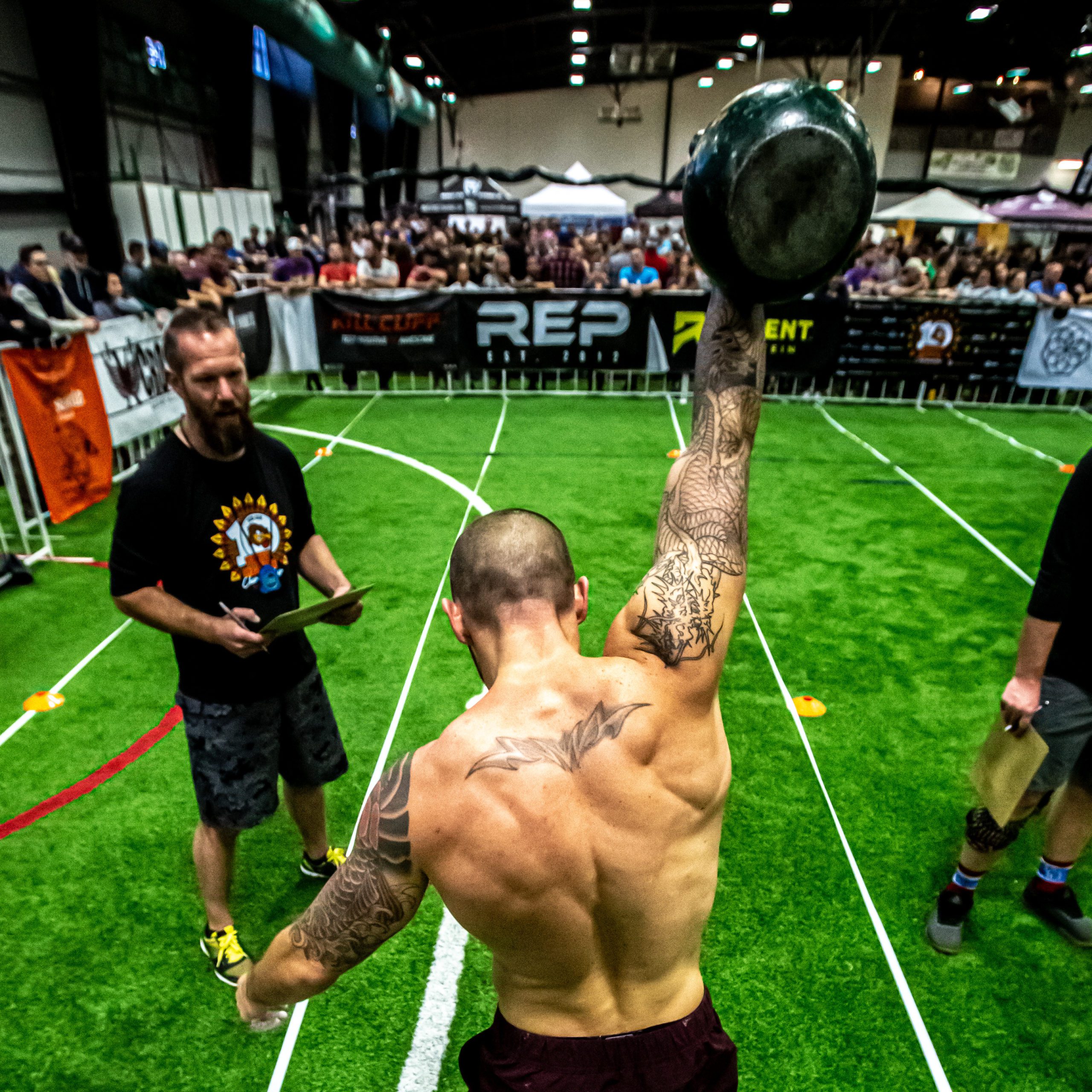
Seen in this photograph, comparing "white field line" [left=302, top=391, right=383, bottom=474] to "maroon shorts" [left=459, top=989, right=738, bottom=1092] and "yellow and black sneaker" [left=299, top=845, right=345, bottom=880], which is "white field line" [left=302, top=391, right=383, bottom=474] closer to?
"yellow and black sneaker" [left=299, top=845, right=345, bottom=880]

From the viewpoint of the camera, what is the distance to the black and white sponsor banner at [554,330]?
1103 cm

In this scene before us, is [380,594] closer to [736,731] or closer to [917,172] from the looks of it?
A: [736,731]

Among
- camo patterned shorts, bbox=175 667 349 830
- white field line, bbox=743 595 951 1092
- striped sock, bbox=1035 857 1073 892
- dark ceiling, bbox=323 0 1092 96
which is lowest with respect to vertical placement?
white field line, bbox=743 595 951 1092

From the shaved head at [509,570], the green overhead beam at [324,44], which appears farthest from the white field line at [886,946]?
the green overhead beam at [324,44]

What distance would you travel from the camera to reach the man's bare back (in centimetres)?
131

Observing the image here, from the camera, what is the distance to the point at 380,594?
18.9 ft

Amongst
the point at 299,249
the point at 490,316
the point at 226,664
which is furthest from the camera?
the point at 299,249

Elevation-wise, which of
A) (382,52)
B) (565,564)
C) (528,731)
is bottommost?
(528,731)

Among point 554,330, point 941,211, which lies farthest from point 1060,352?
point 941,211

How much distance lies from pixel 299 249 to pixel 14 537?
11.2 meters

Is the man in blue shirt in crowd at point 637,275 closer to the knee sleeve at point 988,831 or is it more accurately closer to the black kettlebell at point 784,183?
the knee sleeve at point 988,831

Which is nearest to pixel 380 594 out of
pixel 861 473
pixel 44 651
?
pixel 44 651

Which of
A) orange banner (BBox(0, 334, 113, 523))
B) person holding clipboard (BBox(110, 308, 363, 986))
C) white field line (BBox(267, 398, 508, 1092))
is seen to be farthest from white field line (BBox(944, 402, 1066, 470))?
orange banner (BBox(0, 334, 113, 523))

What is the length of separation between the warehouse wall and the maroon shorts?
34054 millimetres
